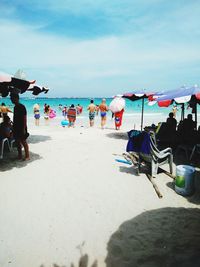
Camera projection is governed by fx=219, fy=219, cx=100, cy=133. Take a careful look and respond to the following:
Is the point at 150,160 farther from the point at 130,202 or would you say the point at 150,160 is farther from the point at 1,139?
the point at 1,139

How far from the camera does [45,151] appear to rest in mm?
7770

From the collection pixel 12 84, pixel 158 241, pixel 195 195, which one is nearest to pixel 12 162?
pixel 12 84

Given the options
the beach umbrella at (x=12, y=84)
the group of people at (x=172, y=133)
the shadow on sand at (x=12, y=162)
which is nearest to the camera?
the beach umbrella at (x=12, y=84)

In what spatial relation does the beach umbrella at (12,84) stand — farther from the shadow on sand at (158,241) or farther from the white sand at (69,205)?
the shadow on sand at (158,241)

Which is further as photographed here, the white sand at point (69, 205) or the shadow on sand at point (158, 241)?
the white sand at point (69, 205)

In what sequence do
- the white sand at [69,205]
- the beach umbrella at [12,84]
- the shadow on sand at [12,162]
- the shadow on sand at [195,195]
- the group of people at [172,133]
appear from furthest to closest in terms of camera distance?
the group of people at [172,133] → the shadow on sand at [12,162] → the beach umbrella at [12,84] → the shadow on sand at [195,195] → the white sand at [69,205]

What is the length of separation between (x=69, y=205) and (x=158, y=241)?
173 cm

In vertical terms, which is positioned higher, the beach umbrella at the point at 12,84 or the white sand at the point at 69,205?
the beach umbrella at the point at 12,84

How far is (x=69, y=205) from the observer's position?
4121mm

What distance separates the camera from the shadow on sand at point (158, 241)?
2797 millimetres

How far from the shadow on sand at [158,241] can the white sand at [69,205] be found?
3 cm

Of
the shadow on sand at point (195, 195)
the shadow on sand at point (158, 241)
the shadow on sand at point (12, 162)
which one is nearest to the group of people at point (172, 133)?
the shadow on sand at point (195, 195)

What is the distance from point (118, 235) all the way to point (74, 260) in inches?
30.1

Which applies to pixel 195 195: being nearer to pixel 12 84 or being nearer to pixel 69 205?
pixel 69 205
